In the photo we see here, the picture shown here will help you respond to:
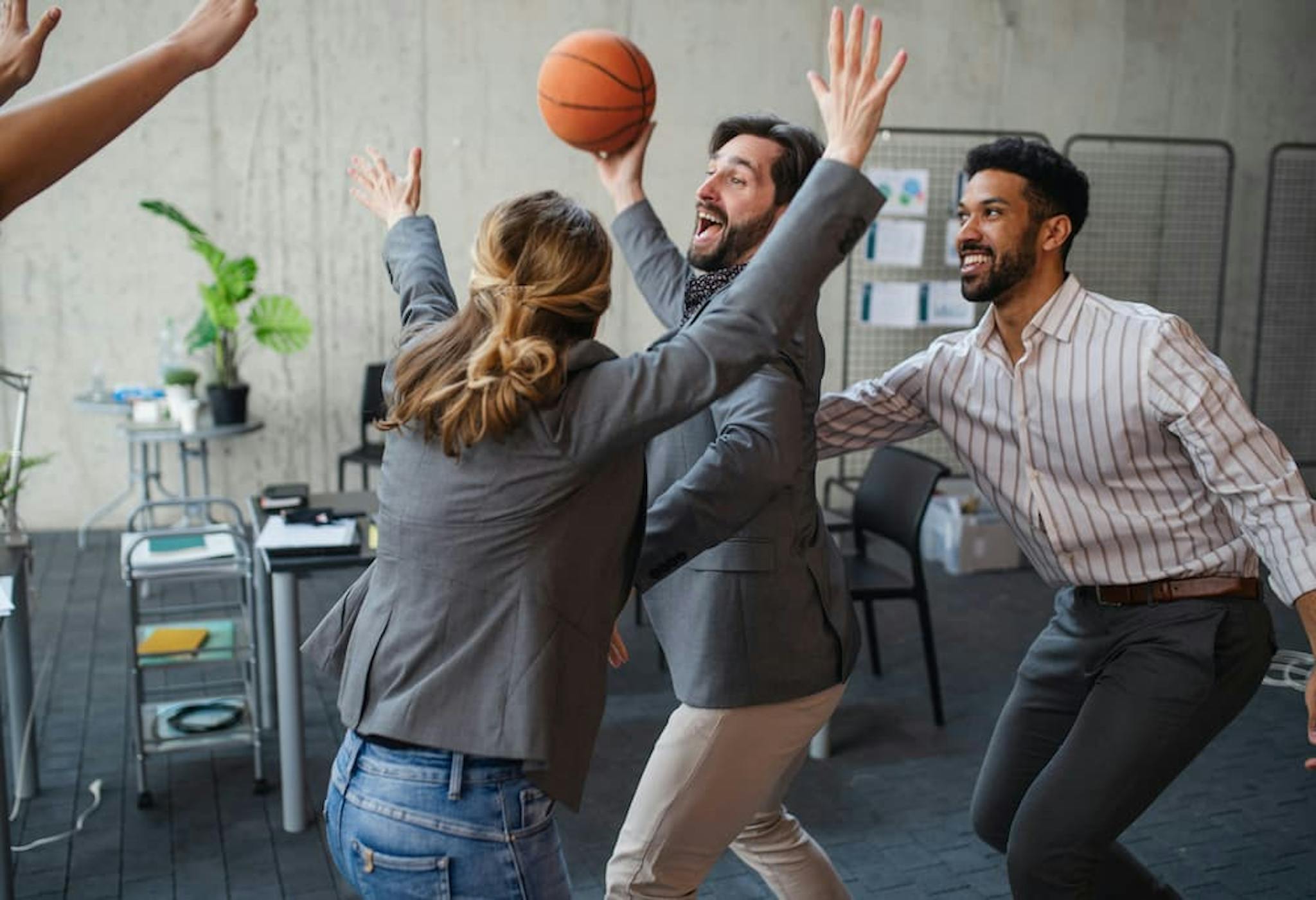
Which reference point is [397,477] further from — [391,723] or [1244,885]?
[1244,885]

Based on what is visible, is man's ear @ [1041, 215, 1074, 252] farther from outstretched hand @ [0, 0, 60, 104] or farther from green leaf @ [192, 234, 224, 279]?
green leaf @ [192, 234, 224, 279]

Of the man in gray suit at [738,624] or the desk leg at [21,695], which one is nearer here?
the man in gray suit at [738,624]

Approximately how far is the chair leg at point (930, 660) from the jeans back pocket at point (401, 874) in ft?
9.28

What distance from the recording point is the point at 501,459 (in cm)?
142

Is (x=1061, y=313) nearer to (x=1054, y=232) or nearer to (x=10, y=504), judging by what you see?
(x=1054, y=232)

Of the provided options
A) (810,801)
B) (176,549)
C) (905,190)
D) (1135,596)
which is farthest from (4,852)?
(905,190)

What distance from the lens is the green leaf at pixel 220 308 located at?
→ 5.73m

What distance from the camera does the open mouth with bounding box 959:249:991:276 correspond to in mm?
2299

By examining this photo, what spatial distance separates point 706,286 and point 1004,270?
639 mm

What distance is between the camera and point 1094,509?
2.18m

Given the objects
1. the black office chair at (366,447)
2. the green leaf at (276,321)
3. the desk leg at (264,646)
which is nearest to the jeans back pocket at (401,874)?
the desk leg at (264,646)

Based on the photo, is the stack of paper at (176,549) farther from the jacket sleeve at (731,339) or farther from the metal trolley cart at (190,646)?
the jacket sleeve at (731,339)

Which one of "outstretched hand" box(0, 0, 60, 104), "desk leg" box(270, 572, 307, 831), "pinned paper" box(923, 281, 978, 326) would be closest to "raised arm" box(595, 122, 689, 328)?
"outstretched hand" box(0, 0, 60, 104)

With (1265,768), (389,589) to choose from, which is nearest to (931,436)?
(1265,768)
